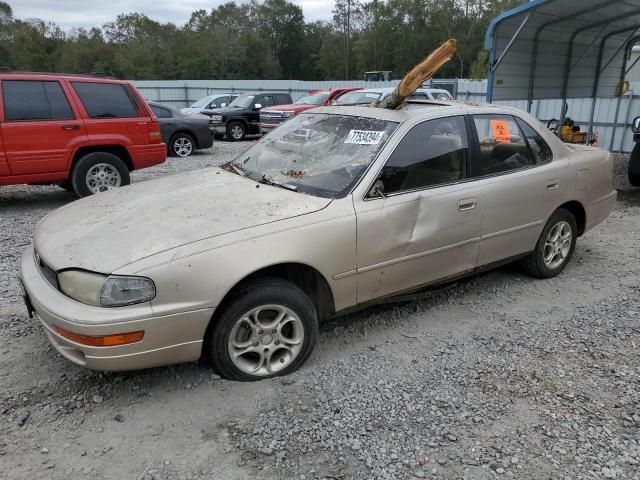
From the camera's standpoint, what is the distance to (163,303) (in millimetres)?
2590

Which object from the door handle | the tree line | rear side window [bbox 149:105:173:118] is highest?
the tree line

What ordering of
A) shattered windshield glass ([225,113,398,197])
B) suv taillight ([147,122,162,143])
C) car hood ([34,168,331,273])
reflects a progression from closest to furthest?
car hood ([34,168,331,273]), shattered windshield glass ([225,113,398,197]), suv taillight ([147,122,162,143])

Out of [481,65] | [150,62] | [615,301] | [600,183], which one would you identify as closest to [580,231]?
[600,183]

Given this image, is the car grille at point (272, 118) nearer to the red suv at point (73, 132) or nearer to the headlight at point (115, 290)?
the red suv at point (73, 132)

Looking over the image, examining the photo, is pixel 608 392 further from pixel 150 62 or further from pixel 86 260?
pixel 150 62

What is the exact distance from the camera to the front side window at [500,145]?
3959 millimetres

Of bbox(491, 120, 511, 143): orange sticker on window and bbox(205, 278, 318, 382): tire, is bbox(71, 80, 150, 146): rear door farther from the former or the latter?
bbox(491, 120, 511, 143): orange sticker on window

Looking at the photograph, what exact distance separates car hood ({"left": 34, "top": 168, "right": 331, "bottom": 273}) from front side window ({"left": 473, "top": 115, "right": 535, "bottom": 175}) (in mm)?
1539

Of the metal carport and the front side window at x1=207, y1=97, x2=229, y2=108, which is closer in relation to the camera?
the metal carport

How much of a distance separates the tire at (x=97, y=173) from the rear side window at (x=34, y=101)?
63cm

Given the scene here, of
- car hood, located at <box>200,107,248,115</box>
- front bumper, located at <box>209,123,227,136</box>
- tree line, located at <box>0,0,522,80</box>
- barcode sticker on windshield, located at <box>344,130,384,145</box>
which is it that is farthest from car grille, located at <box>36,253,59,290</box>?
tree line, located at <box>0,0,522,80</box>

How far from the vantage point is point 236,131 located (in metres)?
16.8

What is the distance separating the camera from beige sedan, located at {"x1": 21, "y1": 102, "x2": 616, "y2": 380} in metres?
2.61

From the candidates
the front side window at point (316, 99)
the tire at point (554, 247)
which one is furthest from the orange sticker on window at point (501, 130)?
the front side window at point (316, 99)
